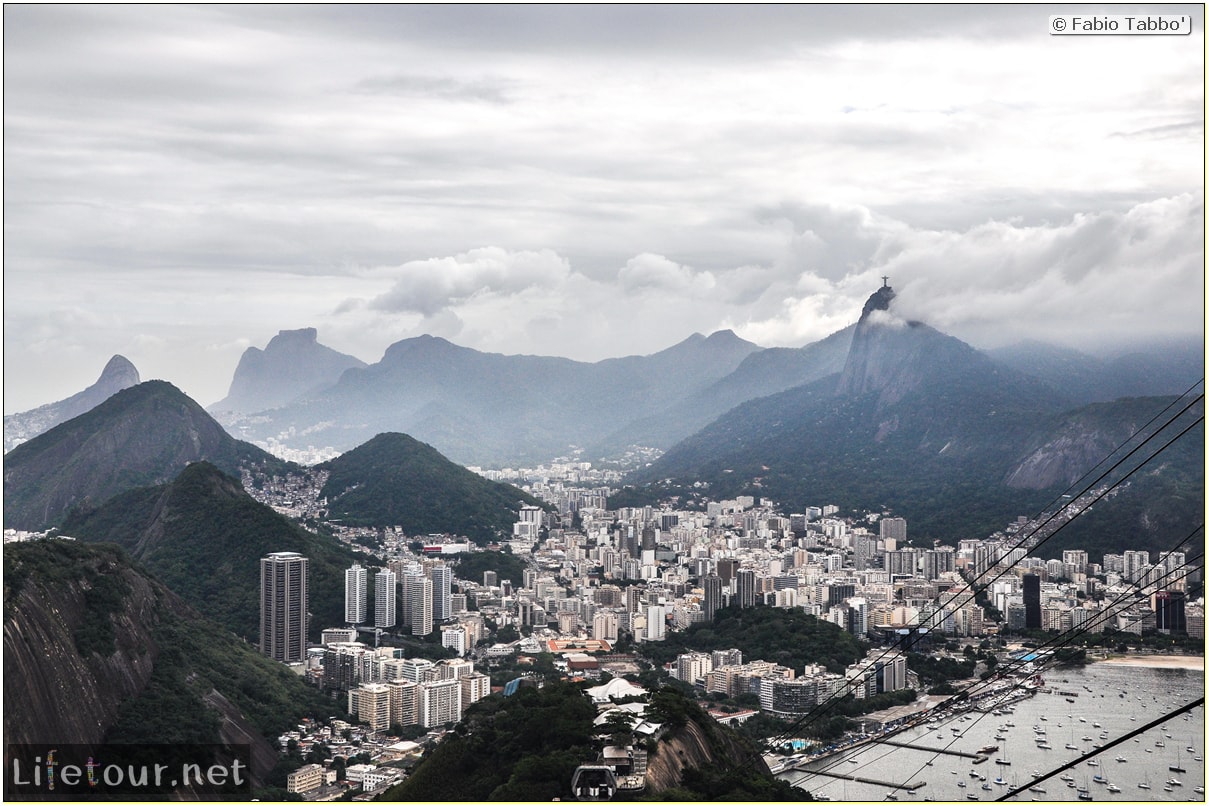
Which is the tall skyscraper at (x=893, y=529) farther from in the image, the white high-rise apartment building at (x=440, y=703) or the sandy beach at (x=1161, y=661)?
the white high-rise apartment building at (x=440, y=703)

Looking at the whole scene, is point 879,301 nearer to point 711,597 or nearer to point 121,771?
point 711,597

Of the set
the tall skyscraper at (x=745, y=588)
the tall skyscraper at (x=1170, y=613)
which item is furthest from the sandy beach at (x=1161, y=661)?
the tall skyscraper at (x=745, y=588)

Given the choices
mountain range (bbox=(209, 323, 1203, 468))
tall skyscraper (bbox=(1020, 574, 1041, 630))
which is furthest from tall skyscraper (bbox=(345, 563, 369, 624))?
mountain range (bbox=(209, 323, 1203, 468))

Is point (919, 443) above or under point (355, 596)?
above

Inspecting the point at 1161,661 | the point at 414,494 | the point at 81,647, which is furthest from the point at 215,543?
the point at 1161,661

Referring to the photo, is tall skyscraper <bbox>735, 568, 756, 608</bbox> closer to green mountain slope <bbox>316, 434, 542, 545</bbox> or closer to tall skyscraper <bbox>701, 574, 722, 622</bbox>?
tall skyscraper <bbox>701, 574, 722, 622</bbox>

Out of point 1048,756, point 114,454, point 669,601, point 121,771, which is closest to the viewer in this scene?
point 121,771
